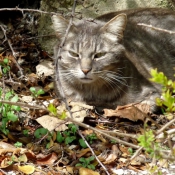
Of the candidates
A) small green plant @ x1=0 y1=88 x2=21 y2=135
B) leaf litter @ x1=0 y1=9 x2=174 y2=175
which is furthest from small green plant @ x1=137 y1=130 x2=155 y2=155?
small green plant @ x1=0 y1=88 x2=21 y2=135

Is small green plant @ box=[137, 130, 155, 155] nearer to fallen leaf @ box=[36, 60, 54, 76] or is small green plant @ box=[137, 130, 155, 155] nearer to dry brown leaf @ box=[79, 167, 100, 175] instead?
dry brown leaf @ box=[79, 167, 100, 175]

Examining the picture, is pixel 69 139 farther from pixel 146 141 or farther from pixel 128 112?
pixel 146 141

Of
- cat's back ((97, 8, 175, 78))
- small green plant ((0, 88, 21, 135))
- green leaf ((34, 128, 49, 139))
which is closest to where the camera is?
small green plant ((0, 88, 21, 135))

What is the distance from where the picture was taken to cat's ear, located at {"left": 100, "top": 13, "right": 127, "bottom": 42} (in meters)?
4.00

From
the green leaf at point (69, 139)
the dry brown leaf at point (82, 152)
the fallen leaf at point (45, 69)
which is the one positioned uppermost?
the fallen leaf at point (45, 69)

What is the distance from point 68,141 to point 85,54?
2.99 ft

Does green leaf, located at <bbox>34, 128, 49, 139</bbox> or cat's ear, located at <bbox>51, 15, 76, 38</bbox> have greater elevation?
cat's ear, located at <bbox>51, 15, 76, 38</bbox>

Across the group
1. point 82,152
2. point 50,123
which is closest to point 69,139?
point 82,152

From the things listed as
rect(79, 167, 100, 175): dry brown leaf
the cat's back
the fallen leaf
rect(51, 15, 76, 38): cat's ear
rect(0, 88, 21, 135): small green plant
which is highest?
rect(51, 15, 76, 38): cat's ear

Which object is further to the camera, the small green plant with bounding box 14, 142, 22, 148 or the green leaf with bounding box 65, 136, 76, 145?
the green leaf with bounding box 65, 136, 76, 145

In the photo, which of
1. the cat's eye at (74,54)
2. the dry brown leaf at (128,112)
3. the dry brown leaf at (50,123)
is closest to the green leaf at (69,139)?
the dry brown leaf at (50,123)

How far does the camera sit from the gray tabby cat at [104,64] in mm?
4004

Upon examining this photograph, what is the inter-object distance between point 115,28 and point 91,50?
308 mm

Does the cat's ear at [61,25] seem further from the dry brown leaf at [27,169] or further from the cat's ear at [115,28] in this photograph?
the dry brown leaf at [27,169]
